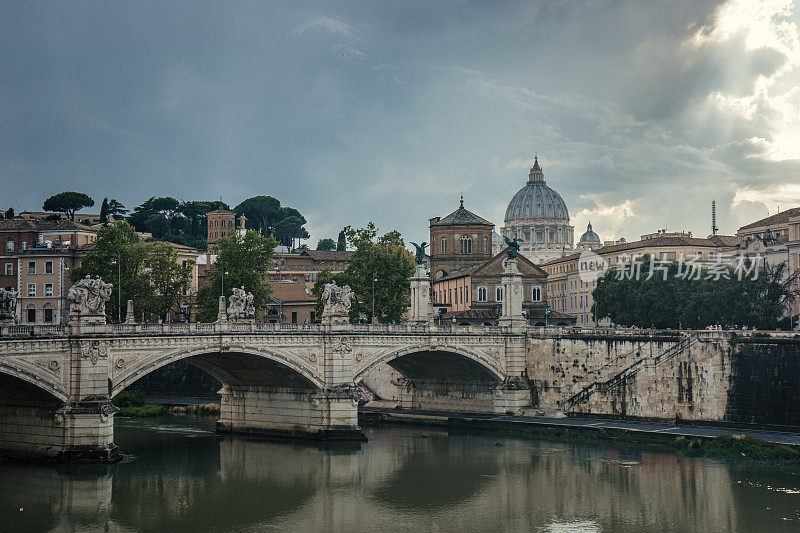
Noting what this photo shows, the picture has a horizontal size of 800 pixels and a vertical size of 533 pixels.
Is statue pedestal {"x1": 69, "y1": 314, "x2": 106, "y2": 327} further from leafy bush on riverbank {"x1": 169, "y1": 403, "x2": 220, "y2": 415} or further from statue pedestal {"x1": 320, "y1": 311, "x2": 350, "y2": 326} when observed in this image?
leafy bush on riverbank {"x1": 169, "y1": 403, "x2": 220, "y2": 415}

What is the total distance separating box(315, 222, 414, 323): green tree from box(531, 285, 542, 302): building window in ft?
70.9

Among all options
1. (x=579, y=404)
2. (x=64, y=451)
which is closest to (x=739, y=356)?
(x=579, y=404)

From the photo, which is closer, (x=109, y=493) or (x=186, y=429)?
(x=109, y=493)

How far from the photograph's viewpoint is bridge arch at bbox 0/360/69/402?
126 ft

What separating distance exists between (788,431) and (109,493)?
1279 inches

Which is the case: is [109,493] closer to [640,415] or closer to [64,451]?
[64,451]

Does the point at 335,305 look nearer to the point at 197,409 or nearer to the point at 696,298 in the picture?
the point at 197,409

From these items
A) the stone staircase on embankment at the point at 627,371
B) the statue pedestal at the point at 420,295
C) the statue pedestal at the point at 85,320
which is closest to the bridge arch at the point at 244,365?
the statue pedestal at the point at 85,320

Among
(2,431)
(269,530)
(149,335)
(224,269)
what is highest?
(224,269)

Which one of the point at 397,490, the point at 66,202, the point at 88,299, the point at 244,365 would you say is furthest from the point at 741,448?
the point at 66,202

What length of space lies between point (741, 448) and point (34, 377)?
31.7 m

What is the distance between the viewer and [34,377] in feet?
131

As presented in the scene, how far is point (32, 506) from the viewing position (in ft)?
122

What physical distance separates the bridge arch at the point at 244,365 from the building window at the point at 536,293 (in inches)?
1805
